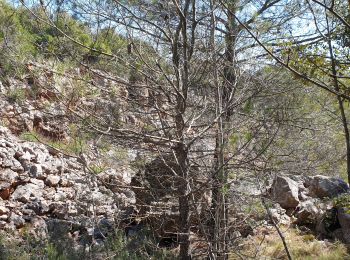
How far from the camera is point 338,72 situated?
4.00 metres

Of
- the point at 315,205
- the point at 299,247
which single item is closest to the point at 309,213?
the point at 315,205

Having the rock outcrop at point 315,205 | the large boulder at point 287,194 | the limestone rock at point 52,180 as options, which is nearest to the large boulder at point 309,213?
the rock outcrop at point 315,205

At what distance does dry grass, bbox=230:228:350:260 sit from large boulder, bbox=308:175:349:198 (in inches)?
38.7

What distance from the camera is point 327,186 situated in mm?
7012

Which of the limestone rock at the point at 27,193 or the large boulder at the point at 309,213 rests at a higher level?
the limestone rock at the point at 27,193

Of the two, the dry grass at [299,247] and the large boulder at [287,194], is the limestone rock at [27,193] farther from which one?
the large boulder at [287,194]

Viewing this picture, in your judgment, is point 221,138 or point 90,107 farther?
point 90,107

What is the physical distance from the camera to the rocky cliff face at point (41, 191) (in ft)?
20.7

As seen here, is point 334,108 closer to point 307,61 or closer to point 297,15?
point 297,15

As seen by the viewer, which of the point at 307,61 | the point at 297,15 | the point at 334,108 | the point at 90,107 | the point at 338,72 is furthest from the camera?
the point at 334,108

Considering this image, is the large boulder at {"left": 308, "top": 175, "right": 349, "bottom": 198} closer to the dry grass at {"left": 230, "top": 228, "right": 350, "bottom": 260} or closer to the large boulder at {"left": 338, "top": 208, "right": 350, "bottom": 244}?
the large boulder at {"left": 338, "top": 208, "right": 350, "bottom": 244}

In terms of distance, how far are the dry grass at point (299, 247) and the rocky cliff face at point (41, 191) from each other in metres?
1.99

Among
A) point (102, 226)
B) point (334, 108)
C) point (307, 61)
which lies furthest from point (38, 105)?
point (334, 108)

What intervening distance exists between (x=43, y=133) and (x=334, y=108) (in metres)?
4.56
